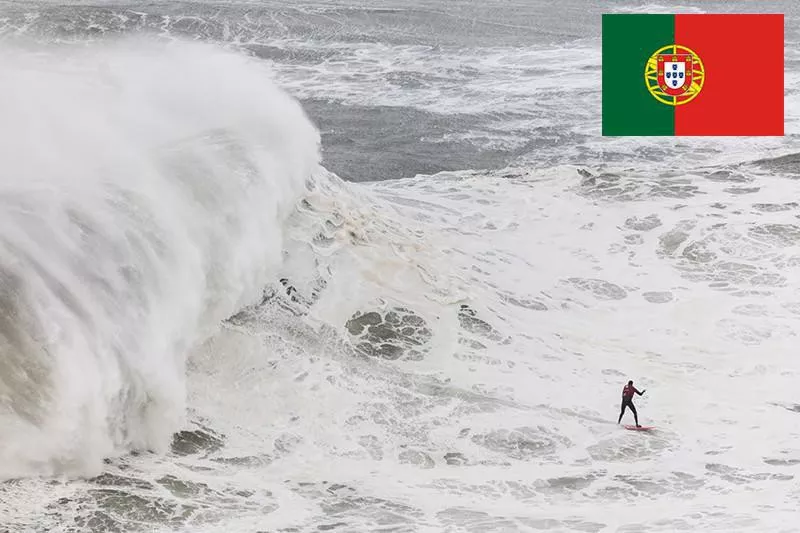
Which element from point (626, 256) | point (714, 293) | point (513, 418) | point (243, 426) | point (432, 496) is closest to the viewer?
point (432, 496)

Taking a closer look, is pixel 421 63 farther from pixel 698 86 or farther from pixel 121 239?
pixel 121 239

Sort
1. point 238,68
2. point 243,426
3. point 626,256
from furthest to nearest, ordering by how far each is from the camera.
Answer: point 238,68
point 626,256
point 243,426

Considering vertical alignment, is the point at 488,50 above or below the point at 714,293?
above

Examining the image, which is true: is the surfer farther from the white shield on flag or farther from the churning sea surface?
the white shield on flag

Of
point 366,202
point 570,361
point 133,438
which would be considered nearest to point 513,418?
point 570,361

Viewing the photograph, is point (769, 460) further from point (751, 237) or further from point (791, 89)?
point (791, 89)

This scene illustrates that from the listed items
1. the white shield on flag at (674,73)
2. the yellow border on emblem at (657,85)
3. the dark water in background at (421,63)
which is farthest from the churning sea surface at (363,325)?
the white shield on flag at (674,73)

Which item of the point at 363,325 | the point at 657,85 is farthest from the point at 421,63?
the point at 363,325
